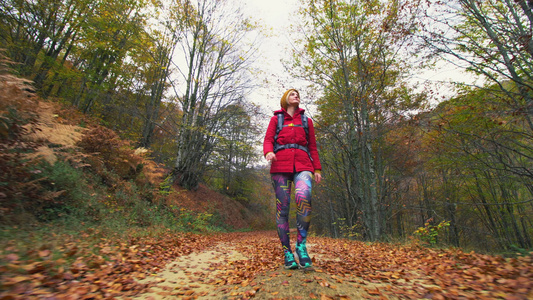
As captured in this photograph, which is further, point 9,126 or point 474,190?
point 474,190

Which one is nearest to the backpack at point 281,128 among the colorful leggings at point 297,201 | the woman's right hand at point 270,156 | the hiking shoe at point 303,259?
the woman's right hand at point 270,156

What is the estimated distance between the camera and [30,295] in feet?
5.89

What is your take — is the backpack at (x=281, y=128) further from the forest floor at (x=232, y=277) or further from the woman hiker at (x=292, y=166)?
the forest floor at (x=232, y=277)

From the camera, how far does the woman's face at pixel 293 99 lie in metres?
3.13

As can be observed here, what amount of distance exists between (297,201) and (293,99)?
1.38 meters

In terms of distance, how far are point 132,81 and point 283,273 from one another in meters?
18.6

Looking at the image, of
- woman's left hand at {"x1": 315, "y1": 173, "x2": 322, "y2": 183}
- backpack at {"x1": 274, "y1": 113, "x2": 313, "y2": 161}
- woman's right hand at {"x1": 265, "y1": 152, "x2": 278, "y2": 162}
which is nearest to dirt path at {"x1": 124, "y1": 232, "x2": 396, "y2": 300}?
woman's left hand at {"x1": 315, "y1": 173, "x2": 322, "y2": 183}

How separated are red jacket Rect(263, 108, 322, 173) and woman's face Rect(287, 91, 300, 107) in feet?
0.36

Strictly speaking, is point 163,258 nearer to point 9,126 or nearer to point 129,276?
point 129,276

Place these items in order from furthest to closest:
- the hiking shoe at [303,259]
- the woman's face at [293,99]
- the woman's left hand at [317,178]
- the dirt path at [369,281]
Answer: the woman's face at [293,99] → the woman's left hand at [317,178] → the hiking shoe at [303,259] → the dirt path at [369,281]

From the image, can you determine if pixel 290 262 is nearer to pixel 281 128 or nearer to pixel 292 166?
pixel 292 166

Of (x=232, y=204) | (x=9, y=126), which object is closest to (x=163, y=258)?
(x=9, y=126)

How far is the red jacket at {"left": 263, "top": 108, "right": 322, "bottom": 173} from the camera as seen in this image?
2820 mm

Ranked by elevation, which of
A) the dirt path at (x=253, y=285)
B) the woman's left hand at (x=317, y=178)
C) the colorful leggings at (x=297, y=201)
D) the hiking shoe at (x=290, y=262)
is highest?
the woman's left hand at (x=317, y=178)
